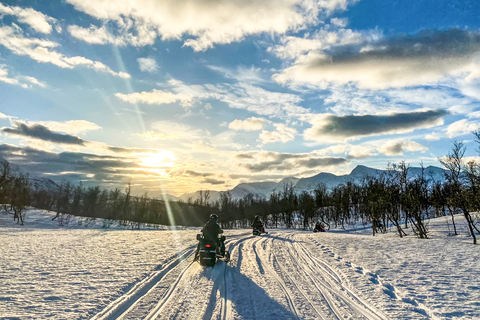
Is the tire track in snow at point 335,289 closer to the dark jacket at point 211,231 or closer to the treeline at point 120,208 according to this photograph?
the dark jacket at point 211,231

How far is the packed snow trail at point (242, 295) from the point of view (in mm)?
6516

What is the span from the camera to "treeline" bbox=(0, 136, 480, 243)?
26641 mm

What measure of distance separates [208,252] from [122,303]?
521cm

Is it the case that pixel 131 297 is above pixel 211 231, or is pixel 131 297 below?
below

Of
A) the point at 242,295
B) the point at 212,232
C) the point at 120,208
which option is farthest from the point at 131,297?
the point at 120,208

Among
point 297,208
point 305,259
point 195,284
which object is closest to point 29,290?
point 195,284

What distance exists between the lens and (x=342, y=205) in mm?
79750

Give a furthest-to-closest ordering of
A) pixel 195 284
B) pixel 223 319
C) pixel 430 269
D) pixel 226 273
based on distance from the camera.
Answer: pixel 430 269 → pixel 226 273 → pixel 195 284 → pixel 223 319

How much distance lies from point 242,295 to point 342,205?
256 feet

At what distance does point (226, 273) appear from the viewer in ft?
35.2

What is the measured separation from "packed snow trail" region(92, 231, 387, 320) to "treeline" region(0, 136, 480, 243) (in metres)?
21.1

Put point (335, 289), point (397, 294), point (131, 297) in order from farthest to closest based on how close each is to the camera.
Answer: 1. point (335, 289)
2. point (397, 294)
3. point (131, 297)

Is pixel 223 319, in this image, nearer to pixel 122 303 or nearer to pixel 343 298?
pixel 122 303

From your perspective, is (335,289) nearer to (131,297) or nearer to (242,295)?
(242,295)
